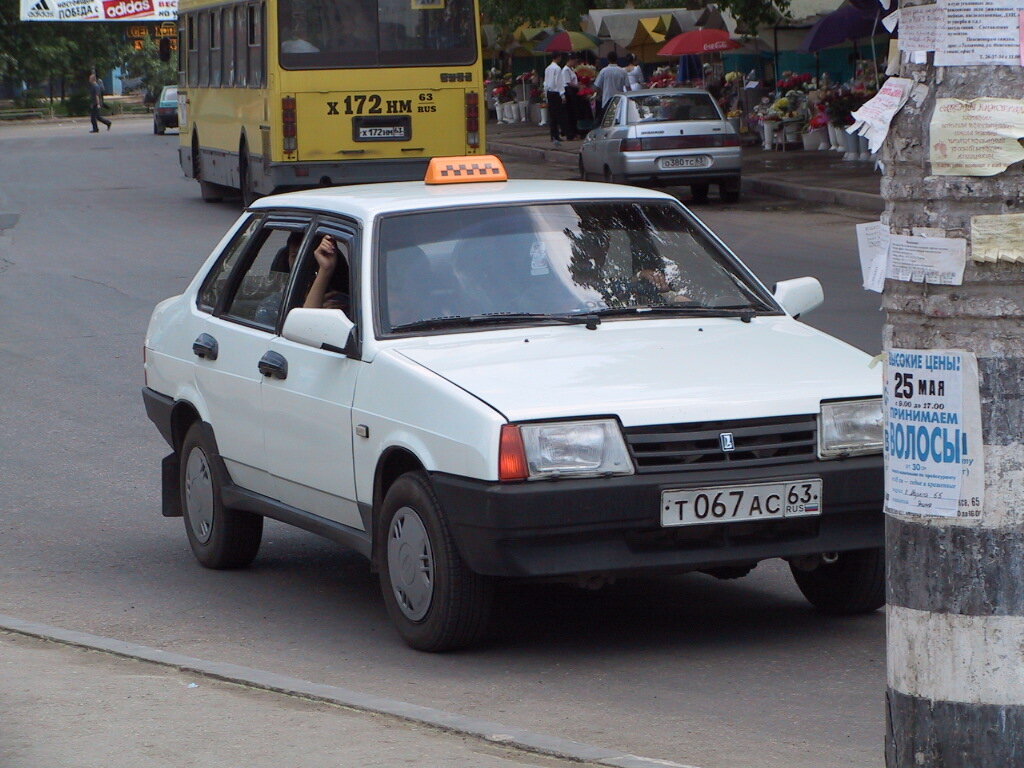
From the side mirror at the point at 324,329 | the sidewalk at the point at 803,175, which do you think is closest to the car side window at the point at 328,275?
the side mirror at the point at 324,329

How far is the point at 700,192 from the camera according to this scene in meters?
26.1

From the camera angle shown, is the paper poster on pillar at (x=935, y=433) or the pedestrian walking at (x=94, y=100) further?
the pedestrian walking at (x=94, y=100)

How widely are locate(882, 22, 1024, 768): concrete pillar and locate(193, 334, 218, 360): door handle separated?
Answer: 4351 mm

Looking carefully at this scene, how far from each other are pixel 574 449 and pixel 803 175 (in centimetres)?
2268

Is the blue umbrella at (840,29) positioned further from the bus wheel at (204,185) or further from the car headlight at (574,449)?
the car headlight at (574,449)

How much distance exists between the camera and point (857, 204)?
23.4 metres

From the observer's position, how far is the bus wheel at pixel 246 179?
939 inches

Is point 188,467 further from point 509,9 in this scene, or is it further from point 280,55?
point 509,9

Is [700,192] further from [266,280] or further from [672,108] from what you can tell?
[266,280]

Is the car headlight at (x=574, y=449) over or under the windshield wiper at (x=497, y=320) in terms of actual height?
under

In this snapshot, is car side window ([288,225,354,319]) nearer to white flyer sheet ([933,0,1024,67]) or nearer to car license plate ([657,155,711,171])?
white flyer sheet ([933,0,1024,67])

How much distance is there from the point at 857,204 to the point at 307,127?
730cm

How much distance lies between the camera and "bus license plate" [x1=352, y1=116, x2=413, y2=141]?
2214cm

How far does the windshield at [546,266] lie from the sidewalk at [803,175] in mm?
12908
